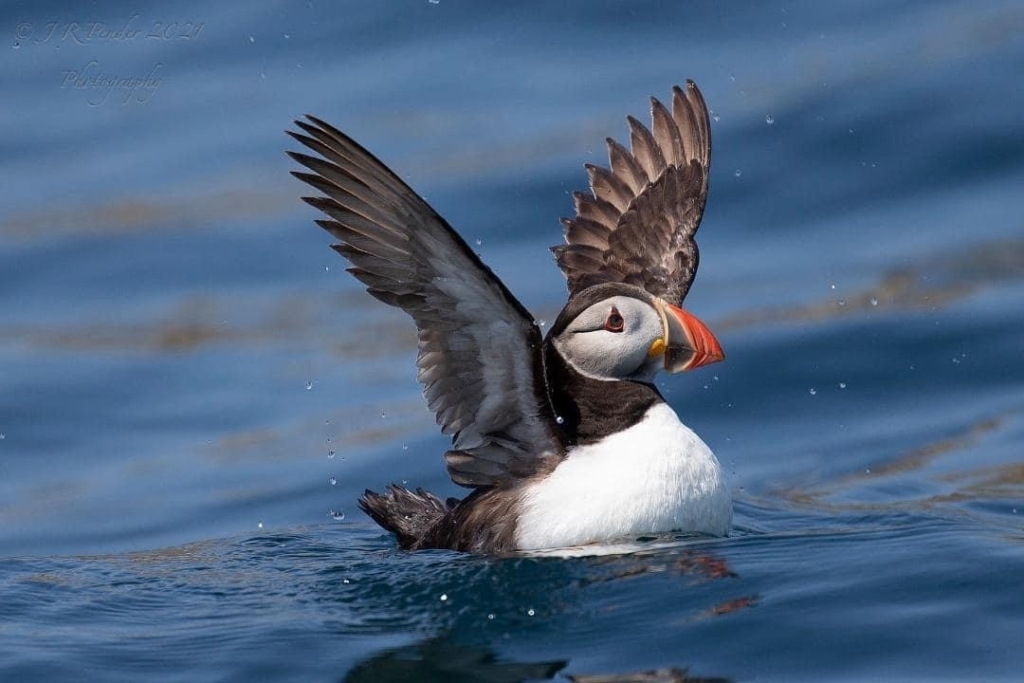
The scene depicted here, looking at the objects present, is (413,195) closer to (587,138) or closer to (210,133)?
(587,138)

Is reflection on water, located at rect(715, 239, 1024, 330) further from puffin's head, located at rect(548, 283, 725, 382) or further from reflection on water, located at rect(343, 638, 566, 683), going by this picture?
reflection on water, located at rect(343, 638, 566, 683)

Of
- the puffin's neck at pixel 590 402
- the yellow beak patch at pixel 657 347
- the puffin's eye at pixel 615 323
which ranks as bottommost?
the puffin's neck at pixel 590 402

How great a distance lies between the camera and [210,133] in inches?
500

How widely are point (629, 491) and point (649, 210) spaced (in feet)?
5.33

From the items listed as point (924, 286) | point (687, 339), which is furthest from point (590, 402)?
point (924, 286)

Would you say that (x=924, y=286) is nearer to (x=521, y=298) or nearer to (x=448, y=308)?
(x=521, y=298)

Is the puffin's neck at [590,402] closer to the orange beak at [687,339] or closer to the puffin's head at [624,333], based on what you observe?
the puffin's head at [624,333]

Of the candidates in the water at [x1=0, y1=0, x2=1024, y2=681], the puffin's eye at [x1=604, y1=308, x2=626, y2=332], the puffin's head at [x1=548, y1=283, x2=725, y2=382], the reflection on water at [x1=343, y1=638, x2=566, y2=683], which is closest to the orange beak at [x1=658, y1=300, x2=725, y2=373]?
the puffin's head at [x1=548, y1=283, x2=725, y2=382]

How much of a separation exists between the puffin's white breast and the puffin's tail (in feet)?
2.45

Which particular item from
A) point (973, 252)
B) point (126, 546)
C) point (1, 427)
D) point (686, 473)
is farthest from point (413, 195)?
point (973, 252)

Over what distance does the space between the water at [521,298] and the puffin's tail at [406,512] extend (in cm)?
20

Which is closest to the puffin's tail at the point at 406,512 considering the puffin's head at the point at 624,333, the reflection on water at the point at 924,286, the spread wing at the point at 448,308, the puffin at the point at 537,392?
the puffin at the point at 537,392

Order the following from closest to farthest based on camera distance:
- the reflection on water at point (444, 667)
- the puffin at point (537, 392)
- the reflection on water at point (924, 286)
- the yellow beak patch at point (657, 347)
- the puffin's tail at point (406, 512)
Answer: the reflection on water at point (444, 667)
the puffin at point (537, 392)
the yellow beak patch at point (657, 347)
the puffin's tail at point (406, 512)
the reflection on water at point (924, 286)

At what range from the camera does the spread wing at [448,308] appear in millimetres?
6090
